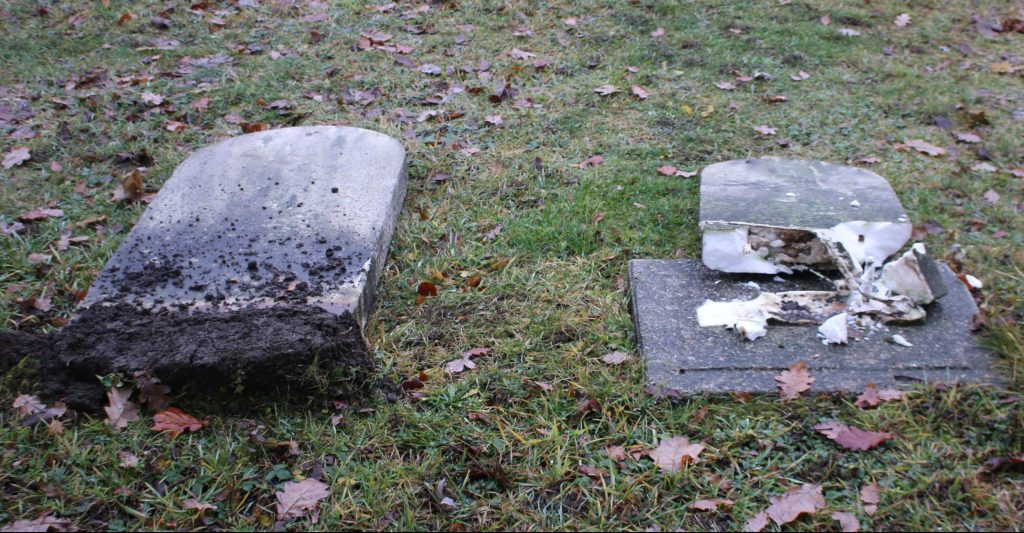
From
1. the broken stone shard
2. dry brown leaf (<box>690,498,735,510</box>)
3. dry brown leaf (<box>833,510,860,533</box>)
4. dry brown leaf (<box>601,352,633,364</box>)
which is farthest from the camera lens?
the broken stone shard

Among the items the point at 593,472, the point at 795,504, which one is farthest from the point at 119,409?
the point at 795,504

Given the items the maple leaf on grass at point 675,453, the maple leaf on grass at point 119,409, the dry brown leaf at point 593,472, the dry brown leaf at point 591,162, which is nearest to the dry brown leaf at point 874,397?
the maple leaf on grass at point 675,453

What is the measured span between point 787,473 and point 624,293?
3.56 feet

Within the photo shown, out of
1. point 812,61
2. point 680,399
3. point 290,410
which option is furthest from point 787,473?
point 812,61

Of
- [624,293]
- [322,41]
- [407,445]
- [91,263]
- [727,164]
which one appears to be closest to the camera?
[407,445]

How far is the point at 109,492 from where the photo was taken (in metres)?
2.31

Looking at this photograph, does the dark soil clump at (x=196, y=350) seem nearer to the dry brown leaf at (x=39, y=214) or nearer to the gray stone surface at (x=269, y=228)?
the gray stone surface at (x=269, y=228)

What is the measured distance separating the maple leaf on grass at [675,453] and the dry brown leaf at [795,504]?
275 millimetres

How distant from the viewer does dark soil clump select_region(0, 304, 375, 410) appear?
2.54m

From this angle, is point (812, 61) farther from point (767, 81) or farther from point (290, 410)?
point (290, 410)

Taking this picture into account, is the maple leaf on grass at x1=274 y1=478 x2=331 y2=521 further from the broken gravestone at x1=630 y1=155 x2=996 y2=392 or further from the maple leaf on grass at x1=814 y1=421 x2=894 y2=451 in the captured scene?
the maple leaf on grass at x1=814 y1=421 x2=894 y2=451

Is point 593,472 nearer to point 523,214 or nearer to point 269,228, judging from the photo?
point 523,214

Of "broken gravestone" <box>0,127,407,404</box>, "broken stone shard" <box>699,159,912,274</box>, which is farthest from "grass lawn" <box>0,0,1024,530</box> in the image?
"broken stone shard" <box>699,159,912,274</box>

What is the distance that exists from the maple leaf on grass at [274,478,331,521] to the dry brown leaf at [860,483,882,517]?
1.68 metres
